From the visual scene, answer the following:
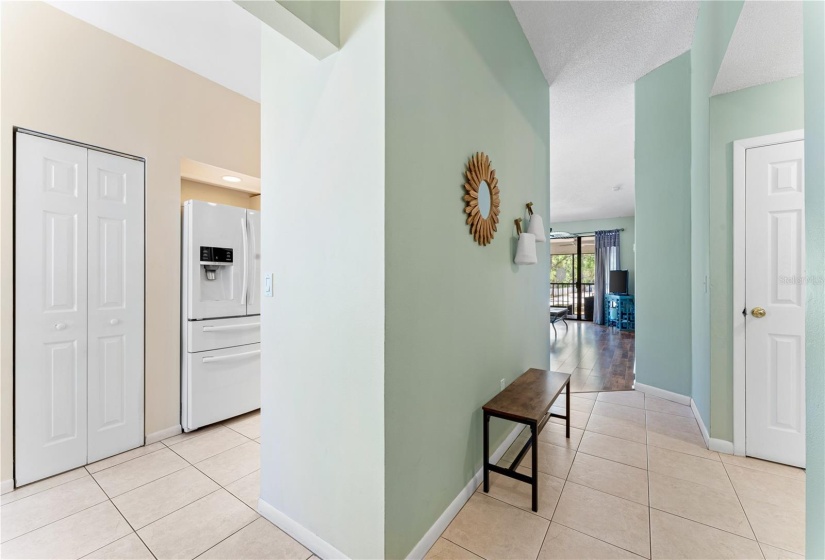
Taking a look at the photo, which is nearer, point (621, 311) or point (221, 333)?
point (221, 333)

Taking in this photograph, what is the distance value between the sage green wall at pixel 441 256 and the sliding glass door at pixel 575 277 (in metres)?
8.17

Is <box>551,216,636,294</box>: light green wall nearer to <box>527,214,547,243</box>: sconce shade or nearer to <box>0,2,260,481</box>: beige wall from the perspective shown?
<box>527,214,547,243</box>: sconce shade

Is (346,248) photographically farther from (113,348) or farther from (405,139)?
(113,348)

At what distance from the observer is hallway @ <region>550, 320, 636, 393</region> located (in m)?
4.00

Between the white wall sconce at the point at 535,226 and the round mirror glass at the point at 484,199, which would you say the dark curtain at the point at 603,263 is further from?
the round mirror glass at the point at 484,199

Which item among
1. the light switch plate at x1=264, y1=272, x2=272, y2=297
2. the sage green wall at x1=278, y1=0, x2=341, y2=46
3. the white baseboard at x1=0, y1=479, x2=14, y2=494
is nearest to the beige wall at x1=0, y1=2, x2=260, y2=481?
the white baseboard at x1=0, y1=479, x2=14, y2=494

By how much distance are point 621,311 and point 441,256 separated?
8.16m

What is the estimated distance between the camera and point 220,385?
9.68 feet

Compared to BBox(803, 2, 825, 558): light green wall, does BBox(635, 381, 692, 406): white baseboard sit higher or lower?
lower

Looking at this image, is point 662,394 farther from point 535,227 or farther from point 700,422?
point 535,227

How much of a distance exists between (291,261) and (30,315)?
1.87m

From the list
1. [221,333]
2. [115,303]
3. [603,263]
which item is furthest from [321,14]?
[603,263]

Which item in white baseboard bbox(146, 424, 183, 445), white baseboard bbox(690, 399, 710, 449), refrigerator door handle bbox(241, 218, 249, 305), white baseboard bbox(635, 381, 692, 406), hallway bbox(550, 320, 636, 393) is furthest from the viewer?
hallway bbox(550, 320, 636, 393)

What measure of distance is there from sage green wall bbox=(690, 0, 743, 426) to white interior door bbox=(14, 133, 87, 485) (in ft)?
13.7
